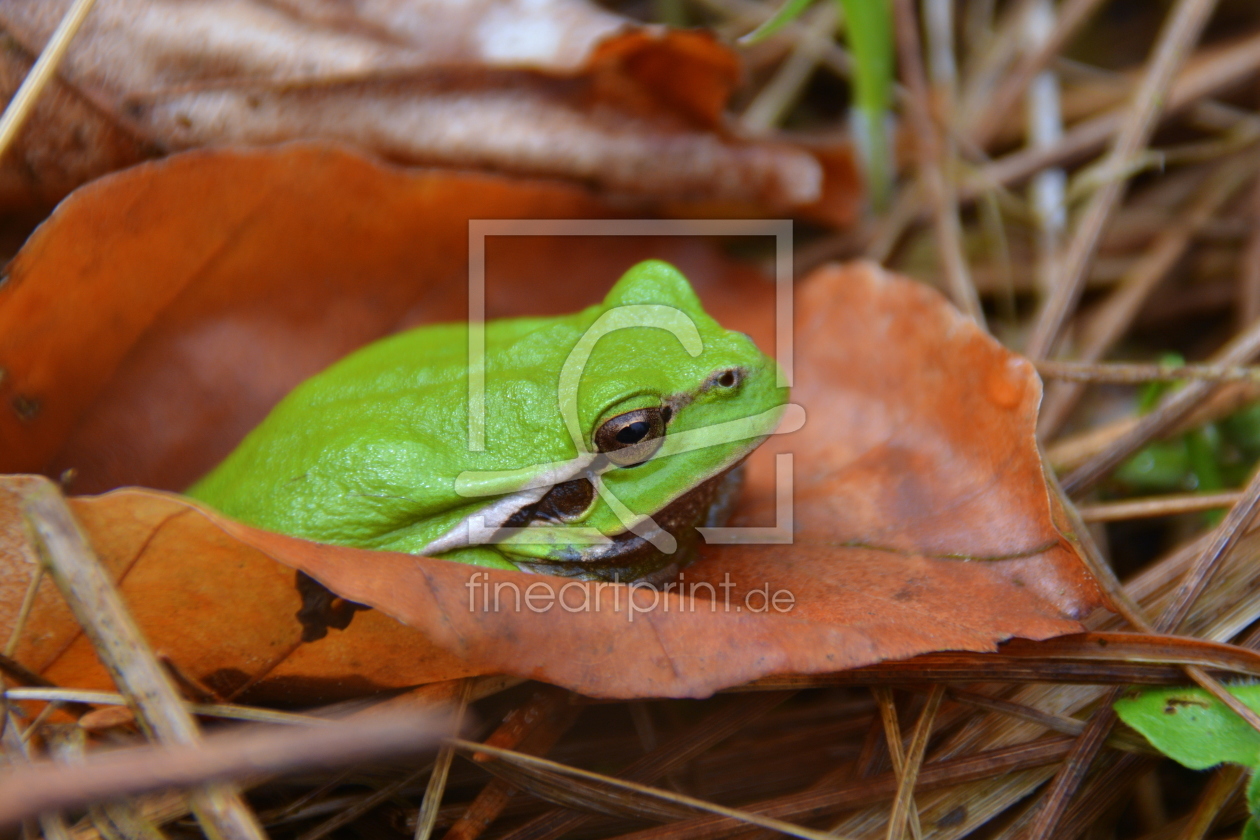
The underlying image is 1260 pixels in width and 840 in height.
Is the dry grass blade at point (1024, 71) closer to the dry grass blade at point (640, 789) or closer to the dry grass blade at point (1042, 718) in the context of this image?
the dry grass blade at point (1042, 718)

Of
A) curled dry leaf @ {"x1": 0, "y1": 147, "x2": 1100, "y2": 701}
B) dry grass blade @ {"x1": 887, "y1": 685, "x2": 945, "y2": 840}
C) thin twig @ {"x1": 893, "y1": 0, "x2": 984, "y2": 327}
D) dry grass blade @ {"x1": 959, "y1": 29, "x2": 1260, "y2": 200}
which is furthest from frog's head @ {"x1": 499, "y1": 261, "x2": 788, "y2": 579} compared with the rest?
dry grass blade @ {"x1": 959, "y1": 29, "x2": 1260, "y2": 200}

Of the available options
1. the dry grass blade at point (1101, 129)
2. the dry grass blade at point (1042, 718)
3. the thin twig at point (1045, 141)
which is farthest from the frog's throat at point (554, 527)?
the dry grass blade at point (1101, 129)

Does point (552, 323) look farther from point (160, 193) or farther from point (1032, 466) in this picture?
point (1032, 466)

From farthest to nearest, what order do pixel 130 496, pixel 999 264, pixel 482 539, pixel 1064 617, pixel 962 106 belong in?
pixel 962 106 → pixel 999 264 → pixel 482 539 → pixel 1064 617 → pixel 130 496

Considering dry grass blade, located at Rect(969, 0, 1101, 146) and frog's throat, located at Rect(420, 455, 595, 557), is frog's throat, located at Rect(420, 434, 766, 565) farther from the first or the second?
dry grass blade, located at Rect(969, 0, 1101, 146)

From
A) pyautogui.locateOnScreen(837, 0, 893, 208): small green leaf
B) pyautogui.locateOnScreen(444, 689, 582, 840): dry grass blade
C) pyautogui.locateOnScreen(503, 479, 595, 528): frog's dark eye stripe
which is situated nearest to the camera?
pyautogui.locateOnScreen(444, 689, 582, 840): dry grass blade

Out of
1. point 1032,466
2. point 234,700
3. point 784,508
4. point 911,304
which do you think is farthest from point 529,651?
point 911,304
